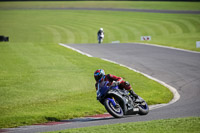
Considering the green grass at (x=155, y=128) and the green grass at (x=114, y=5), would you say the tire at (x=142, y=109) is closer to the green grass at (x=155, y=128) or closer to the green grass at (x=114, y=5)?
the green grass at (x=155, y=128)

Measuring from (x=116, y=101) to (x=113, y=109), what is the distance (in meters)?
0.34

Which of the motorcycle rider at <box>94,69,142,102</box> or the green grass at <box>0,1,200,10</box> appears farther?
the green grass at <box>0,1,200,10</box>

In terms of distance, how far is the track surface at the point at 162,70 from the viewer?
11898mm

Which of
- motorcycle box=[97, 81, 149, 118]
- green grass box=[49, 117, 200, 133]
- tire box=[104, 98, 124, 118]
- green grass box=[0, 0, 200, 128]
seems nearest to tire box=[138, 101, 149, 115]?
motorcycle box=[97, 81, 149, 118]

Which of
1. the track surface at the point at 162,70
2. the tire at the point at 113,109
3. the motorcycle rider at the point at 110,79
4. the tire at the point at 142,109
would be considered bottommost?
the track surface at the point at 162,70

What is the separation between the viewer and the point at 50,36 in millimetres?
56219

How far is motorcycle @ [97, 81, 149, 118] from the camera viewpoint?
11805 millimetres

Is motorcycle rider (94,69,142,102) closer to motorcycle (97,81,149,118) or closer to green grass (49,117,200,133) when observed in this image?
motorcycle (97,81,149,118)

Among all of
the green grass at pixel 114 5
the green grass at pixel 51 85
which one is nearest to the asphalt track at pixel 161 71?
the green grass at pixel 51 85

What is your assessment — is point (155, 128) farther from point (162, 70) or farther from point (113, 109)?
point (162, 70)

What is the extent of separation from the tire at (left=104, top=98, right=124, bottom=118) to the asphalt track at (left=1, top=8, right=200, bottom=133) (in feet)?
0.65

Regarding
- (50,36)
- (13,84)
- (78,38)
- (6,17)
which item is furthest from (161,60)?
(6,17)

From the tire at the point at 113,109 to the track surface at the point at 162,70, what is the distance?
22cm

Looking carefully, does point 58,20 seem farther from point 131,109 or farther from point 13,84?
point 131,109
